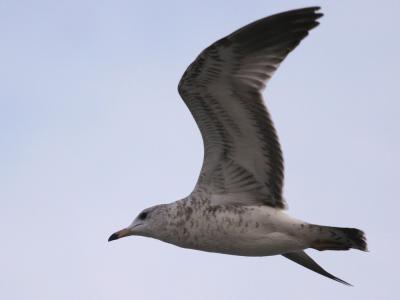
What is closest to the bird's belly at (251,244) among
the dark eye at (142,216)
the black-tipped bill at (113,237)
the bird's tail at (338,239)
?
the bird's tail at (338,239)

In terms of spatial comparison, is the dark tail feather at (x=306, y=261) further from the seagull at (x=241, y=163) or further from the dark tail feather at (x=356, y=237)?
the dark tail feather at (x=356, y=237)

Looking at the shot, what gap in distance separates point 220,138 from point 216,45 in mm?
1181

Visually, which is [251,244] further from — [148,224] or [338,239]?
[148,224]

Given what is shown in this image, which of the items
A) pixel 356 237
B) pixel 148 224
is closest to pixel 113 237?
pixel 148 224

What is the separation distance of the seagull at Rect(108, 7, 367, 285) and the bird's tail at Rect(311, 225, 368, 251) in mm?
12

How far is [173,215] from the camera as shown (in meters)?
18.4

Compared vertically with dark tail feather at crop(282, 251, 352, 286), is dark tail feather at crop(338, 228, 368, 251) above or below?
above

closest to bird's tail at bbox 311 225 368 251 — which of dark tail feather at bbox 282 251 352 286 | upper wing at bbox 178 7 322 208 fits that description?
upper wing at bbox 178 7 322 208

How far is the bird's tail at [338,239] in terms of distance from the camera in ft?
59.3

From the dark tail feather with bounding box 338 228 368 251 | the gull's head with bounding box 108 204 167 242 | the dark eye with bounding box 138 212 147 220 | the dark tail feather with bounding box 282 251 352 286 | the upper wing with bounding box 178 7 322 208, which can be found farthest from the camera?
the dark tail feather with bounding box 282 251 352 286

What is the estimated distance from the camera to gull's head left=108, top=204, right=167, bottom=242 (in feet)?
60.9

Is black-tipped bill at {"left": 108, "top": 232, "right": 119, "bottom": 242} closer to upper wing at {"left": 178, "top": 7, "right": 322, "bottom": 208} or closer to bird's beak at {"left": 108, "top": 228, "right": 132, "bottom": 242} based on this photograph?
bird's beak at {"left": 108, "top": 228, "right": 132, "bottom": 242}

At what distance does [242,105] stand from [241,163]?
0.76 meters

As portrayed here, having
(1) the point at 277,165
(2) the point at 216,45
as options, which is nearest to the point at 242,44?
(2) the point at 216,45
